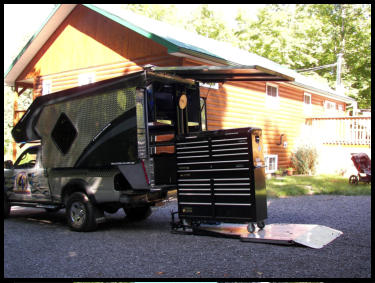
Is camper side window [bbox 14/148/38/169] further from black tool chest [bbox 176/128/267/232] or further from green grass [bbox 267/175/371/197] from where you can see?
green grass [bbox 267/175/371/197]

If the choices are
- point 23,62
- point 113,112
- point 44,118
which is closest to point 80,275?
point 113,112

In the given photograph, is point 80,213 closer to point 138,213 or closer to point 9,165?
point 138,213

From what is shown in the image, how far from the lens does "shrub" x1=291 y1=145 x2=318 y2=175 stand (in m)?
17.9

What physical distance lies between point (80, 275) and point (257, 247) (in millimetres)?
2599

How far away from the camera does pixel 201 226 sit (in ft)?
24.3

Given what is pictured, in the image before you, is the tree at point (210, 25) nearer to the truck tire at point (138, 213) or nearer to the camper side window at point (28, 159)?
the camper side window at point (28, 159)

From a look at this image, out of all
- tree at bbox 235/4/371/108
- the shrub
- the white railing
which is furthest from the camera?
tree at bbox 235/4/371/108

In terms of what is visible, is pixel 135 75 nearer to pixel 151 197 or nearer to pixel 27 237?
pixel 151 197

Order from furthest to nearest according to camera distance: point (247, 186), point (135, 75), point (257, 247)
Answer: point (135, 75) → point (247, 186) → point (257, 247)

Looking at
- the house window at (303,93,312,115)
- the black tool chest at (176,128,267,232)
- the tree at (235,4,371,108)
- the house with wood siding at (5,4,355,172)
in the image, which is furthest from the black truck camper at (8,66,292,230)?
the tree at (235,4,371,108)

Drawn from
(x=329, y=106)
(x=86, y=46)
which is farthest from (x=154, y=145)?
(x=329, y=106)

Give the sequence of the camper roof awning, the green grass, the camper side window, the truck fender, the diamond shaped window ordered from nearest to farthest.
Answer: the camper roof awning < the truck fender < the diamond shaped window < the camper side window < the green grass

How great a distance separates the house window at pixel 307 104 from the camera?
840 inches

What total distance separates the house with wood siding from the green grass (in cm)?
293
